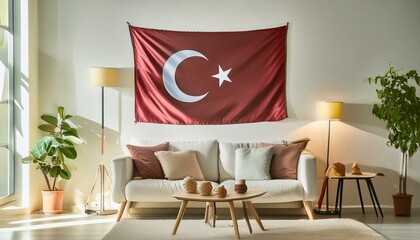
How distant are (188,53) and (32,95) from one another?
1.73 meters

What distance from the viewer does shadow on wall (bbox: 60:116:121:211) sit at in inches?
328

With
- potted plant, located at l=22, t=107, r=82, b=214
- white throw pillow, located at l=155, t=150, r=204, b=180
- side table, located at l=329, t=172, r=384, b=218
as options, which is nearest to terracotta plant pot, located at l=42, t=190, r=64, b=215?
potted plant, located at l=22, t=107, r=82, b=214

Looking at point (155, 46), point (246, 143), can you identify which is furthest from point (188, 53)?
point (246, 143)

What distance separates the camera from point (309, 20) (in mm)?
8336

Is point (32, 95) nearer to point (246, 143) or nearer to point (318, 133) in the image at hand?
point (246, 143)

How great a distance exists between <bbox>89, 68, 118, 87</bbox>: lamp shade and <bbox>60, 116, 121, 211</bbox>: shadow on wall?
53 centimetres

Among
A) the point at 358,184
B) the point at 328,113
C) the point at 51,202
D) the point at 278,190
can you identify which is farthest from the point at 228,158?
the point at 51,202

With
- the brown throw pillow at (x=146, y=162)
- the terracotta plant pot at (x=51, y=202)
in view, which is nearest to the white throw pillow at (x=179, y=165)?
the brown throw pillow at (x=146, y=162)

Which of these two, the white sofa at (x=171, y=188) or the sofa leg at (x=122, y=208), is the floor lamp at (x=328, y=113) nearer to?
the white sofa at (x=171, y=188)

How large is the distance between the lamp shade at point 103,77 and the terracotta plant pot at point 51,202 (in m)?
1.24

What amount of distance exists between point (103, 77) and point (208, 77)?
1.15 m

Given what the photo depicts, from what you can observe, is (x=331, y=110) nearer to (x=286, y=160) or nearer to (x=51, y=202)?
Result: (x=286, y=160)

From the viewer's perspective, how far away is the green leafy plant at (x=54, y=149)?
789 centimetres

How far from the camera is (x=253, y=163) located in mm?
7762
